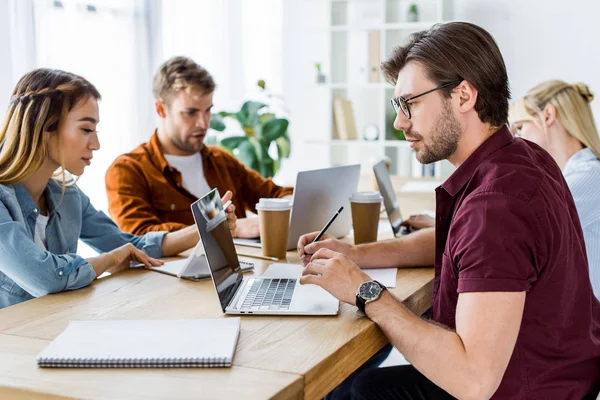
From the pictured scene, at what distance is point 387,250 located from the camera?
1.81 metres

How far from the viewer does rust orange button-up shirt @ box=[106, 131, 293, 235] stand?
2.46 m

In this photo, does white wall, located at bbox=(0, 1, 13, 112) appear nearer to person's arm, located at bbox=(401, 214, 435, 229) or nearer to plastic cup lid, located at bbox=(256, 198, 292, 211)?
plastic cup lid, located at bbox=(256, 198, 292, 211)

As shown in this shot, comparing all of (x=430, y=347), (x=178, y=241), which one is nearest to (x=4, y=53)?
(x=178, y=241)

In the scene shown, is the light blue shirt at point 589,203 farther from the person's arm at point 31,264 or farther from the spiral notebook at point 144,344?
the person's arm at point 31,264

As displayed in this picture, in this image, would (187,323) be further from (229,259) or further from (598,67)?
(598,67)

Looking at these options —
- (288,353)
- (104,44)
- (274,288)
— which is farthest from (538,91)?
(104,44)

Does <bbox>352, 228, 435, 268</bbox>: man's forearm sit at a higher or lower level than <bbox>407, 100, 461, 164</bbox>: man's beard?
lower

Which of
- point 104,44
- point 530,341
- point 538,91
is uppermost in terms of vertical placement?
point 104,44

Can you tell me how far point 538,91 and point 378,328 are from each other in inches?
53.9

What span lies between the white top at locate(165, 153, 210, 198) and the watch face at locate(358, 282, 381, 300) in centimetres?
157

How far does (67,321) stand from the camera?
1.36m

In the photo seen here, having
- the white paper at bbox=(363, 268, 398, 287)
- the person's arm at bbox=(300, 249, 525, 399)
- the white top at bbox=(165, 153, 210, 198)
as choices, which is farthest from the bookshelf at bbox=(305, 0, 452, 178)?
the person's arm at bbox=(300, 249, 525, 399)

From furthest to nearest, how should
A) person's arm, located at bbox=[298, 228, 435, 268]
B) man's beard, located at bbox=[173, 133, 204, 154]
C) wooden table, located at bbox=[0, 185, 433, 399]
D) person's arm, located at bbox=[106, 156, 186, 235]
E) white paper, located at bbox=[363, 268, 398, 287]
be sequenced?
man's beard, located at bbox=[173, 133, 204, 154]
person's arm, located at bbox=[106, 156, 186, 235]
person's arm, located at bbox=[298, 228, 435, 268]
white paper, located at bbox=[363, 268, 398, 287]
wooden table, located at bbox=[0, 185, 433, 399]

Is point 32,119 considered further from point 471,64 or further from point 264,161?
point 264,161
